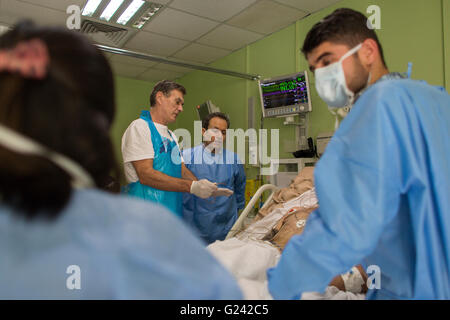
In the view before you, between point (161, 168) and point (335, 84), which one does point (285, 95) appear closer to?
point (161, 168)

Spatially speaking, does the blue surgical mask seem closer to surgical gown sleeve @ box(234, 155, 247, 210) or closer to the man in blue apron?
the man in blue apron

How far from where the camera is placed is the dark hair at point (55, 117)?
420mm

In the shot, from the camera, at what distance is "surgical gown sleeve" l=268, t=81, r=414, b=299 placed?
2.33ft

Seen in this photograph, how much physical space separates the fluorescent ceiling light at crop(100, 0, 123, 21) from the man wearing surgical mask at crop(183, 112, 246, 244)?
135 centimetres

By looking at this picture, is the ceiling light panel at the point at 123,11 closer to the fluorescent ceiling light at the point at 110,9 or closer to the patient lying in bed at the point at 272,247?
the fluorescent ceiling light at the point at 110,9

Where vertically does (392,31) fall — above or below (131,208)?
above

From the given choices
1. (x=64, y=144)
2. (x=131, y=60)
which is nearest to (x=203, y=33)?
(x=131, y=60)

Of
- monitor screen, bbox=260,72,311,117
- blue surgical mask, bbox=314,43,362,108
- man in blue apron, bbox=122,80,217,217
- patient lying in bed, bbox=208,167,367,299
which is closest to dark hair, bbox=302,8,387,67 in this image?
blue surgical mask, bbox=314,43,362,108

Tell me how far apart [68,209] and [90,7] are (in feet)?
10.6

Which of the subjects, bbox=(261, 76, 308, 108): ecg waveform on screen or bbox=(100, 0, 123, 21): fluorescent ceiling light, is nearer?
bbox=(100, 0, 123, 21): fluorescent ceiling light

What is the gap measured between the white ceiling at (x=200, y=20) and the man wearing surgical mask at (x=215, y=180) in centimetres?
100

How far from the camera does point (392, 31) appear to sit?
268 centimetres

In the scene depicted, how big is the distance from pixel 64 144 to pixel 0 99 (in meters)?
0.10

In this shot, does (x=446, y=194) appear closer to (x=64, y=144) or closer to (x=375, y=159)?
(x=375, y=159)
